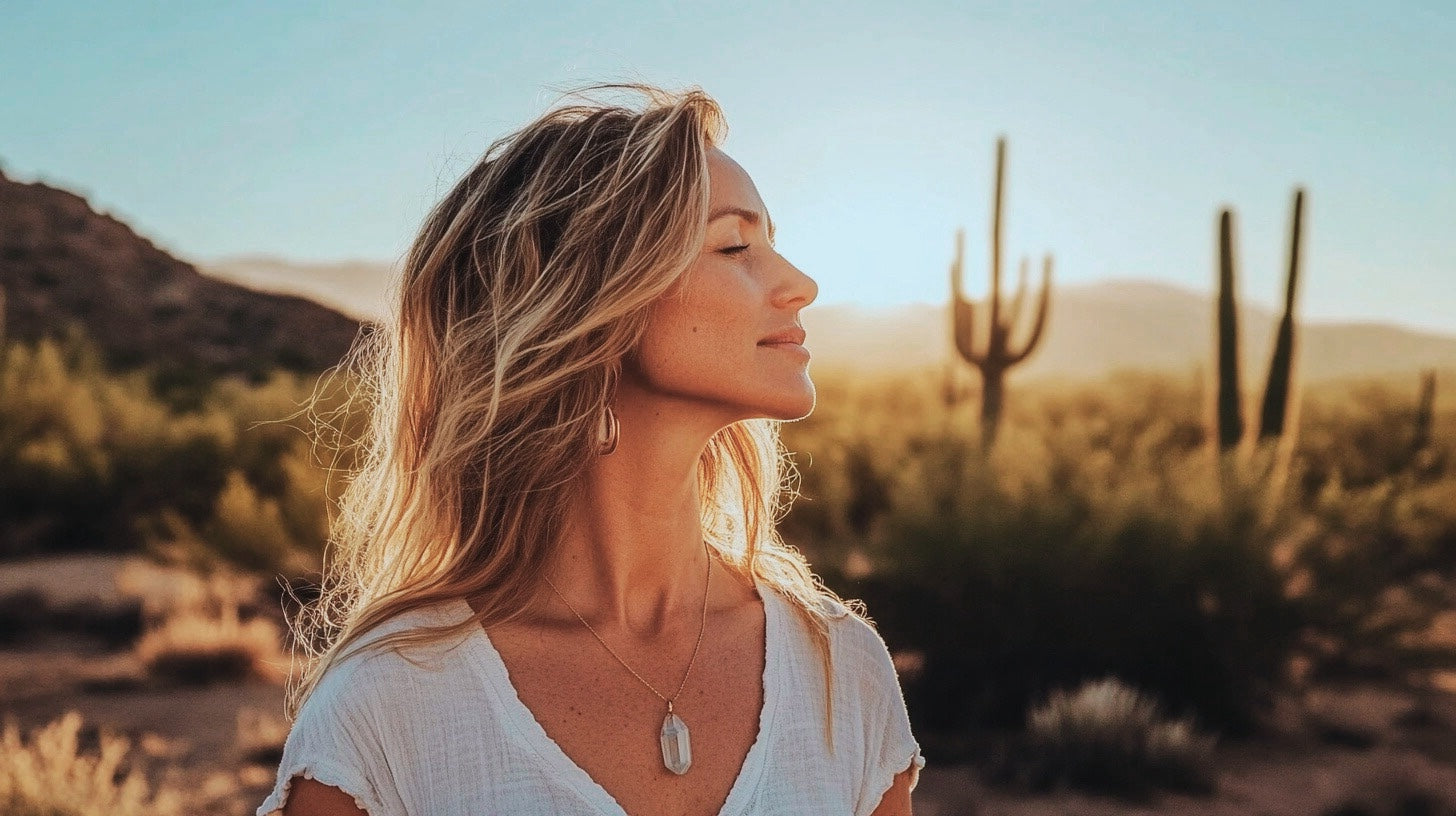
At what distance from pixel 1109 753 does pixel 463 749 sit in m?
5.67

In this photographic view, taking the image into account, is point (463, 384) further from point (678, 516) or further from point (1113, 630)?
point (1113, 630)

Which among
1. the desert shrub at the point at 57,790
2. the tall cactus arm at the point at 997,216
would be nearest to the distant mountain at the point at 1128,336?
the tall cactus arm at the point at 997,216

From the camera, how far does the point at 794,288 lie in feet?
6.85

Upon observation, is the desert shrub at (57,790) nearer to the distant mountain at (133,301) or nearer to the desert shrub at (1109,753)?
the desert shrub at (1109,753)

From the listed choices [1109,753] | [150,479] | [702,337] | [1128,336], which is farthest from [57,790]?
[1128,336]

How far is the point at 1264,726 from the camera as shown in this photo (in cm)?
771

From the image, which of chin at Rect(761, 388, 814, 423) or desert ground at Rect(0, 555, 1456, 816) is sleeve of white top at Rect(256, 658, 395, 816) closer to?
chin at Rect(761, 388, 814, 423)

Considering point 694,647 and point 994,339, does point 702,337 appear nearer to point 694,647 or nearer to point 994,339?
point 694,647

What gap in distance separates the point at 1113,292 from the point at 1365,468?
130 m

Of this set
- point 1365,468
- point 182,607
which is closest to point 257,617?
point 182,607

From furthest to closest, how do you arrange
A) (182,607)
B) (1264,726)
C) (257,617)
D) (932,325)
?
(932,325), (257,617), (182,607), (1264,726)

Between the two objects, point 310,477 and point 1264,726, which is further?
point 310,477

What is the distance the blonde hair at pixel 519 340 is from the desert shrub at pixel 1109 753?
5.08 m

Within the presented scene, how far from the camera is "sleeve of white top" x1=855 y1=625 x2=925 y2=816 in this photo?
2076 mm
